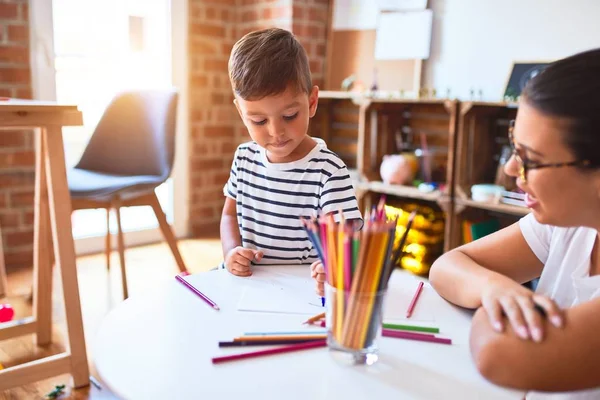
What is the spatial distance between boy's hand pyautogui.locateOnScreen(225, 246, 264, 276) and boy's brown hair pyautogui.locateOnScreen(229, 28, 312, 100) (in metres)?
0.30

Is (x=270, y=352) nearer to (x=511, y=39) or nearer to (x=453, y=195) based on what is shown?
(x=453, y=195)

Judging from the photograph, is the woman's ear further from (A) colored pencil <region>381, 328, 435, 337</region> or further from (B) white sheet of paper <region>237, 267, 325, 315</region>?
(A) colored pencil <region>381, 328, 435, 337</region>

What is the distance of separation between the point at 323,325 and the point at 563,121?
0.42 metres

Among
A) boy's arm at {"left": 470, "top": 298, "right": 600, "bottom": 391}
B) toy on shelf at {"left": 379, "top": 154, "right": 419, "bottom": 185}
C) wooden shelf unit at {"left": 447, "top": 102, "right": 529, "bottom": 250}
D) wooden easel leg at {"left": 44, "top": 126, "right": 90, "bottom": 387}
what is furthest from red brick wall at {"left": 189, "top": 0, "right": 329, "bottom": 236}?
boy's arm at {"left": 470, "top": 298, "right": 600, "bottom": 391}

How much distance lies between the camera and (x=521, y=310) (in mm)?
696

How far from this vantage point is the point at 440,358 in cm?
75

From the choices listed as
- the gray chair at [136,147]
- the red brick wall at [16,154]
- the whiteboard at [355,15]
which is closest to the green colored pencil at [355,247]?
the gray chair at [136,147]

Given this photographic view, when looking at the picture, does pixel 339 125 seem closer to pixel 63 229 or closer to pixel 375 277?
pixel 63 229

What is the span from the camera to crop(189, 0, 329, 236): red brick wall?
11.2 ft

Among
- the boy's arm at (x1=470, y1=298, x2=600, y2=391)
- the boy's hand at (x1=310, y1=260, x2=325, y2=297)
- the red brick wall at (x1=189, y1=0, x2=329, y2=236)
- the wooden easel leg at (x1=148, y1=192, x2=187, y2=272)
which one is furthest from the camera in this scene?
the red brick wall at (x1=189, y1=0, x2=329, y2=236)

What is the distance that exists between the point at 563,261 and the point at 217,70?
Answer: 2997 millimetres

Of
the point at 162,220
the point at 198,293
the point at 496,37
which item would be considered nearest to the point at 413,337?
the point at 198,293

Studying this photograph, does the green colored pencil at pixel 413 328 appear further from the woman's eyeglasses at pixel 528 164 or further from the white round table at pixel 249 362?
the woman's eyeglasses at pixel 528 164

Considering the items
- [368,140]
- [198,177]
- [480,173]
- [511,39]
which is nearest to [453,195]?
[480,173]
